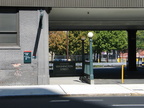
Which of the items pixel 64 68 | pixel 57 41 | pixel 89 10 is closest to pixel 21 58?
pixel 89 10

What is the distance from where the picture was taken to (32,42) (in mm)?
16844

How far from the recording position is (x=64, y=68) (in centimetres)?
2386

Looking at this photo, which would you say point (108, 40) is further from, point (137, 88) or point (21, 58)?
point (137, 88)

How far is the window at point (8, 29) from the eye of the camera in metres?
16.8

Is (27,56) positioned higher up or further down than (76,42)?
further down

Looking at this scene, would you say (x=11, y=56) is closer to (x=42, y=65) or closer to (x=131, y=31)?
(x=42, y=65)

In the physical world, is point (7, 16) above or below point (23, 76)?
above

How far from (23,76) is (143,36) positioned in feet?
161

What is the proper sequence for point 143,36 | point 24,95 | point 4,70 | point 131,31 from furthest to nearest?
point 143,36 → point 131,31 → point 4,70 → point 24,95

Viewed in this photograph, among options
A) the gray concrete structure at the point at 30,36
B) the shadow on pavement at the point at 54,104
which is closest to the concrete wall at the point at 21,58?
the gray concrete structure at the point at 30,36

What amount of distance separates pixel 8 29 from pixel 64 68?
8.04 m

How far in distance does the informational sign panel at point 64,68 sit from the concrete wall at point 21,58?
666 centimetres

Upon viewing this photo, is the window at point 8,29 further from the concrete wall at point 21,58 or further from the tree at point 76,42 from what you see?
the tree at point 76,42

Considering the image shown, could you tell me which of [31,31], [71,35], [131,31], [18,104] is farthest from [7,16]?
[71,35]
